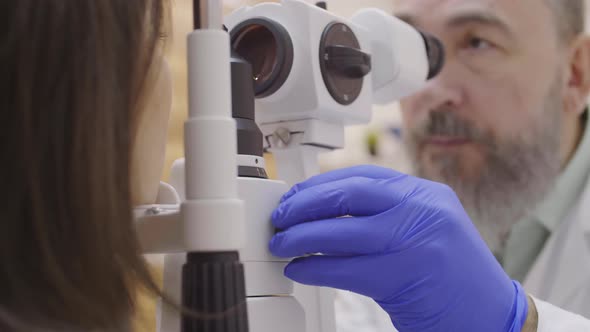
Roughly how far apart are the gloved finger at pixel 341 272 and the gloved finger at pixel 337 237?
1 centimetres

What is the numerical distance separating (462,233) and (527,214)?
40.3 inches

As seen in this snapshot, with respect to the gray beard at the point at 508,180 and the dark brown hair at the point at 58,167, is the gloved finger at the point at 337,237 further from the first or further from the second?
the gray beard at the point at 508,180

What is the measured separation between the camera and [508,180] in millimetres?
1718

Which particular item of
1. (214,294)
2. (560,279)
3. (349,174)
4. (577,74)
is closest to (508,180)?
(560,279)

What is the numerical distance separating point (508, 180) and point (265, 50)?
3.68ft

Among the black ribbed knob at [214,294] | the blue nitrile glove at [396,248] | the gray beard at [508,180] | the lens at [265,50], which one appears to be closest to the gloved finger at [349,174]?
the blue nitrile glove at [396,248]

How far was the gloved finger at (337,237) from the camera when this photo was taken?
684 millimetres

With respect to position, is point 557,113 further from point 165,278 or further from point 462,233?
point 165,278

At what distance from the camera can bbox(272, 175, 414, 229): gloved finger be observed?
2.35 feet

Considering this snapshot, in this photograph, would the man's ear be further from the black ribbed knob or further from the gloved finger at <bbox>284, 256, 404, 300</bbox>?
the black ribbed knob

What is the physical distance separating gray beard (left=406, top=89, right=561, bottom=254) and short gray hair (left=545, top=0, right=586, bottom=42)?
0.22 metres

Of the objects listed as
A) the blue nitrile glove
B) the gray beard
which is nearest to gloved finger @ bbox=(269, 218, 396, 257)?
the blue nitrile glove

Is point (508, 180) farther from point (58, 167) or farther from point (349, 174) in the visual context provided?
point (58, 167)

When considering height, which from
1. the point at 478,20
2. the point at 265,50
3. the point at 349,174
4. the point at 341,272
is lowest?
the point at 341,272
